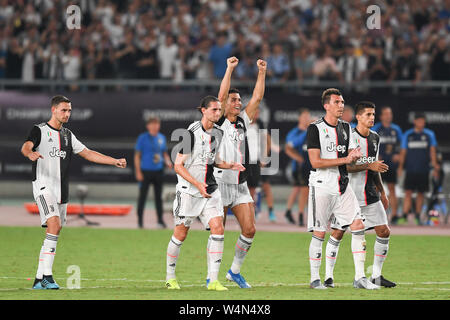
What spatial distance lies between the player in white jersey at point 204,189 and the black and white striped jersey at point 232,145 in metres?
0.51

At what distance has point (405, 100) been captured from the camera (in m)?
24.2

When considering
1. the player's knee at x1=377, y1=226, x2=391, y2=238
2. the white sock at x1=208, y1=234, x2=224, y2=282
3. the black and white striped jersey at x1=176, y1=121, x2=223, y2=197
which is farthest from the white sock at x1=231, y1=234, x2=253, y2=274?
the player's knee at x1=377, y1=226, x2=391, y2=238

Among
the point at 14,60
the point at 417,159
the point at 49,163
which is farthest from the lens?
the point at 14,60

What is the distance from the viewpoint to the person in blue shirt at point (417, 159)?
20.4 m

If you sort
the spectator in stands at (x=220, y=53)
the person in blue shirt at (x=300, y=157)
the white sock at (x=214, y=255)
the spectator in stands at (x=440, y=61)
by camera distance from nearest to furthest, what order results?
the white sock at (x=214, y=255), the person in blue shirt at (x=300, y=157), the spectator in stands at (x=440, y=61), the spectator in stands at (x=220, y=53)

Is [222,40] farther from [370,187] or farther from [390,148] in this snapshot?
[370,187]

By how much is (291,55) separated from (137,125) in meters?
4.89

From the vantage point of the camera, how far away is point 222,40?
25062mm

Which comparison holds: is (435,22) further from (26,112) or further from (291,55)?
(26,112)

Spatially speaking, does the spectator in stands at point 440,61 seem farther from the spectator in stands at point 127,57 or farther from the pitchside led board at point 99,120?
the spectator in stands at point 127,57

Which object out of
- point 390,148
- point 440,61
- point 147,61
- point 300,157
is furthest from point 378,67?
point 147,61

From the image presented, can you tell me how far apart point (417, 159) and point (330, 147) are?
9.85m

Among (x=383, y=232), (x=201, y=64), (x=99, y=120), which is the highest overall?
(x=201, y=64)

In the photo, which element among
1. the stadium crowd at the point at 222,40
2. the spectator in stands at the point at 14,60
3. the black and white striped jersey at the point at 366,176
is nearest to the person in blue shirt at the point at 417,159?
the stadium crowd at the point at 222,40
